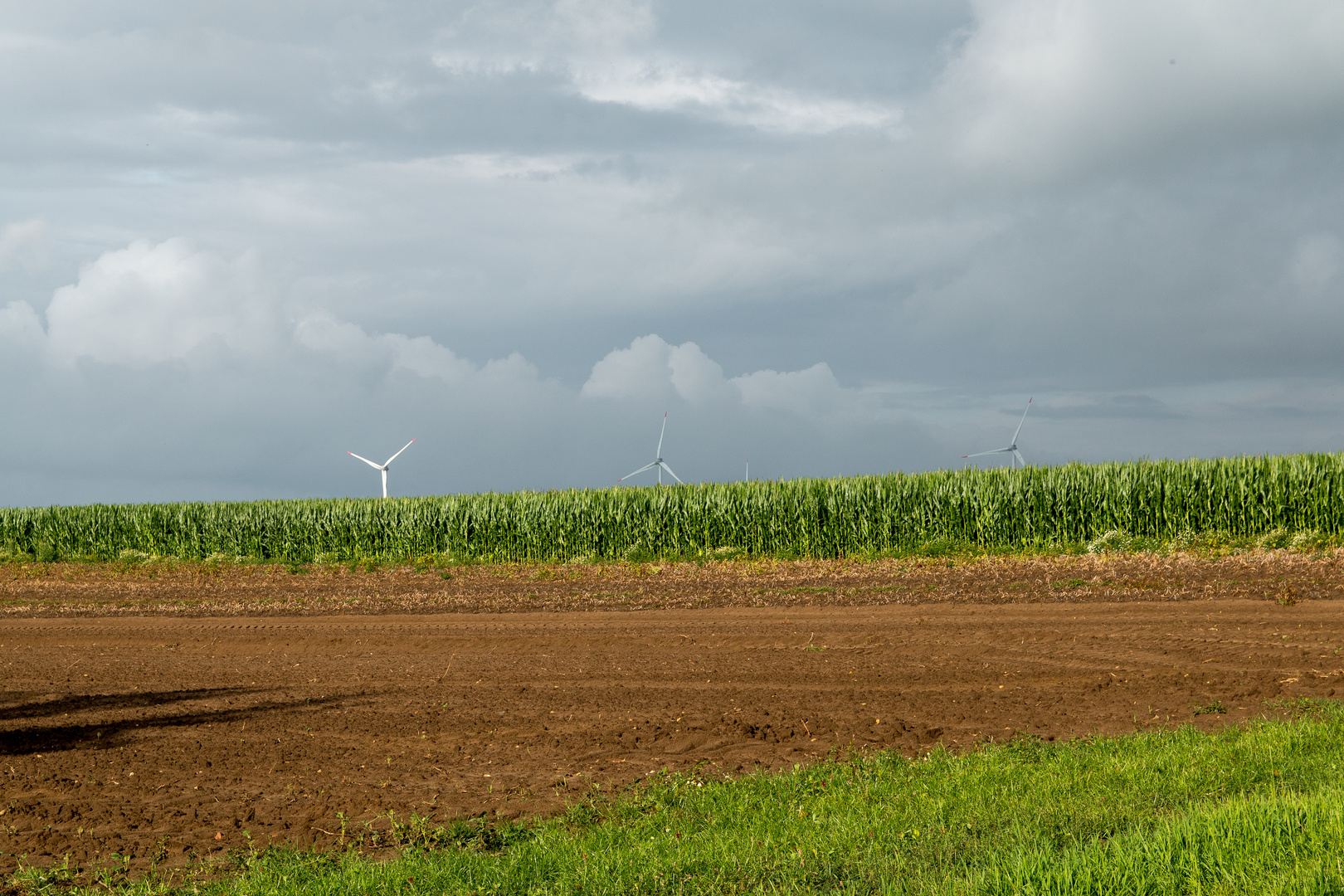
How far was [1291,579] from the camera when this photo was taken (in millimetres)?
18219

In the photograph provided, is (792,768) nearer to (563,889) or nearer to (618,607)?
(563,889)

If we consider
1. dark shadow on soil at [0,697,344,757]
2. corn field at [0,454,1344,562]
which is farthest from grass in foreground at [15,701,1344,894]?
corn field at [0,454,1344,562]

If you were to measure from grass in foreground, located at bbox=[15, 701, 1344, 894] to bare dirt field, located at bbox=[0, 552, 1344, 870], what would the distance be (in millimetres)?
627

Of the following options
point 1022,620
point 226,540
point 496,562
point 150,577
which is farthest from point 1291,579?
point 226,540

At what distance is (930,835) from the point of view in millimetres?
5867

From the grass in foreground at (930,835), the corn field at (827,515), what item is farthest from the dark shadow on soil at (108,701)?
the corn field at (827,515)

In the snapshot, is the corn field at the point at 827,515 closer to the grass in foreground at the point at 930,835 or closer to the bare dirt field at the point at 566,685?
the bare dirt field at the point at 566,685

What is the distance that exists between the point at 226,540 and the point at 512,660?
1007 inches

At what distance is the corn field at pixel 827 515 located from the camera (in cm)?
2542

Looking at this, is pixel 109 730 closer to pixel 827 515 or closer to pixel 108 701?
pixel 108 701

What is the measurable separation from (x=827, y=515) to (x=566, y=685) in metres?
17.1

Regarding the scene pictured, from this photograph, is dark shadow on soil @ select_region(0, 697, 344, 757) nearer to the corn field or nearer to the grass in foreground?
the grass in foreground

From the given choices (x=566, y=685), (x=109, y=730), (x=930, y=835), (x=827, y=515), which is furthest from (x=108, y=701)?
(x=827, y=515)

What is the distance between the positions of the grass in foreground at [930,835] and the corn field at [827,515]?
1852 cm
